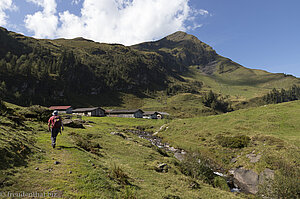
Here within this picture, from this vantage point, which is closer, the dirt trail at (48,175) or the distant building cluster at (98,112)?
the dirt trail at (48,175)

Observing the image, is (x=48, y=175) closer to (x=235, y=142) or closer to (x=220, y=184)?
(x=220, y=184)

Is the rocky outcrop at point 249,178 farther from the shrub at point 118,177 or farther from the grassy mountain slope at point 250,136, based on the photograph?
the shrub at point 118,177

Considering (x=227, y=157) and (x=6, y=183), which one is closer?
(x=6, y=183)

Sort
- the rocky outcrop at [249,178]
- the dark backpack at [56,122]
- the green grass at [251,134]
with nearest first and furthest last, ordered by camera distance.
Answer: the dark backpack at [56,122] → the rocky outcrop at [249,178] → the green grass at [251,134]

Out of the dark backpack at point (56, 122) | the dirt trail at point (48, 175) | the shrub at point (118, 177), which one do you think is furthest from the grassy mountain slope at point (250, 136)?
the dark backpack at point (56, 122)

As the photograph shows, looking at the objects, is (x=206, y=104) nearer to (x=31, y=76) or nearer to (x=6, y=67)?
(x=31, y=76)

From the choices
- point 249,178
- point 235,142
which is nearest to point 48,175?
point 249,178

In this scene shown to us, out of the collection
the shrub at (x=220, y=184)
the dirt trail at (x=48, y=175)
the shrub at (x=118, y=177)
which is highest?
the dirt trail at (x=48, y=175)

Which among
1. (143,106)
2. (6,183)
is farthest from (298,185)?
(143,106)

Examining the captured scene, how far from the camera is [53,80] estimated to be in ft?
518

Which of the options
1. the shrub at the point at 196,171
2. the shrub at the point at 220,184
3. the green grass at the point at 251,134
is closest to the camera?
the shrub at the point at 220,184

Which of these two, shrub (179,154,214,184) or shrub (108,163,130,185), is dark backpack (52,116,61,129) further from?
shrub (179,154,214,184)

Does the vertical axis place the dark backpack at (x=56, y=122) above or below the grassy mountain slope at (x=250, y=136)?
above

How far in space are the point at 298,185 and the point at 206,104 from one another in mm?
188211
